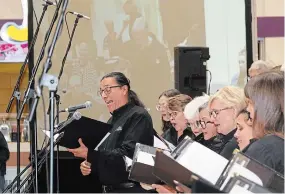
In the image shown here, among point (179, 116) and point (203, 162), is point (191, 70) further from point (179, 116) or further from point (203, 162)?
point (203, 162)

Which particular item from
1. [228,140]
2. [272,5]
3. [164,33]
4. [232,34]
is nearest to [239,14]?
[232,34]

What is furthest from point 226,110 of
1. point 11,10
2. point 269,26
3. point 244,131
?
point 11,10

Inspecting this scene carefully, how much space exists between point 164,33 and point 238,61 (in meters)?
0.80

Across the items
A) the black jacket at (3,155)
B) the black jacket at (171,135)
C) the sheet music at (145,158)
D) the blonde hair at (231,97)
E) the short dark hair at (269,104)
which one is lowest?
the black jacket at (3,155)

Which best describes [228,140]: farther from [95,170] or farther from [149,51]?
[149,51]

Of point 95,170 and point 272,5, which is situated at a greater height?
point 272,5

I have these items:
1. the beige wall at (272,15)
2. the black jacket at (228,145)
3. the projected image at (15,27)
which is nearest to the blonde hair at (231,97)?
the black jacket at (228,145)

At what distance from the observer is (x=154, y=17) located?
717 cm

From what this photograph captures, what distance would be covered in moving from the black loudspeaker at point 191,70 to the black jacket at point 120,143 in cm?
179

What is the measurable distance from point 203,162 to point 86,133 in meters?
1.79

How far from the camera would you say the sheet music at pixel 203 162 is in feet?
9.23

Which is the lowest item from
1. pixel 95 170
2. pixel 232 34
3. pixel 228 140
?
pixel 95 170

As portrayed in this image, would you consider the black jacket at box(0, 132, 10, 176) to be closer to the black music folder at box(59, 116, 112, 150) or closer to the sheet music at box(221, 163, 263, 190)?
the black music folder at box(59, 116, 112, 150)

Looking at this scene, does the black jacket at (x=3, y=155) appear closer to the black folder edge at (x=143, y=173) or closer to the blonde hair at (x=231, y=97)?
the blonde hair at (x=231, y=97)
